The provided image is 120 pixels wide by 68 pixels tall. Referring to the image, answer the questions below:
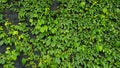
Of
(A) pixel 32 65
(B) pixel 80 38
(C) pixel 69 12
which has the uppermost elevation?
(C) pixel 69 12

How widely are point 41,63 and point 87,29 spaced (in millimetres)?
1092

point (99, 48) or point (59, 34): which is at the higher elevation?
point (59, 34)

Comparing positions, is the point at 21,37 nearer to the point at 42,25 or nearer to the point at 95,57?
the point at 42,25

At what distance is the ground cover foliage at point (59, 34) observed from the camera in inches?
148

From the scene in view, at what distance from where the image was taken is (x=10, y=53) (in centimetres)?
372

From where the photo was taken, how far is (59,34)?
3.94m

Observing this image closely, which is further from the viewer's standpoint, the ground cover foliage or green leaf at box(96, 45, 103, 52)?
green leaf at box(96, 45, 103, 52)

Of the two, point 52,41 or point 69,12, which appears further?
point 69,12

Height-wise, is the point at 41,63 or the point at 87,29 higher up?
the point at 87,29

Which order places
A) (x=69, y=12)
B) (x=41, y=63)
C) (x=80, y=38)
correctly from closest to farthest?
(x=41, y=63) → (x=80, y=38) → (x=69, y=12)

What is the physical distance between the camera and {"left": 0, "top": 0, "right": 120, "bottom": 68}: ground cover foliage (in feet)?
12.3

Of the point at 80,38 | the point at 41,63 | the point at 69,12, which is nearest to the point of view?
the point at 41,63

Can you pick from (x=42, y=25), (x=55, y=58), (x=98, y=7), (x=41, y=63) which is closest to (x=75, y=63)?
(x=55, y=58)

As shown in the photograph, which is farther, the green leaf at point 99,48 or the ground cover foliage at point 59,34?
the green leaf at point 99,48
